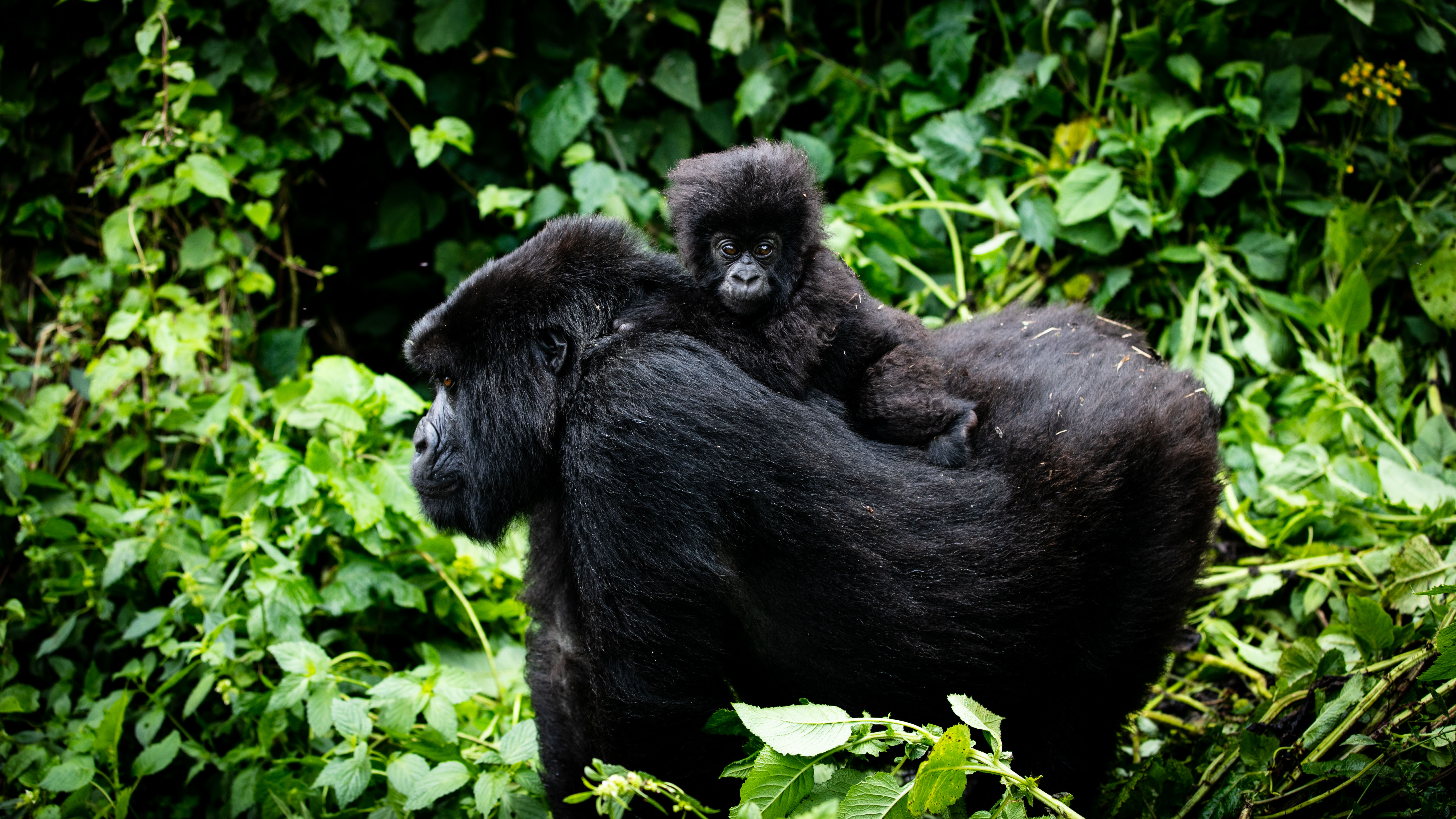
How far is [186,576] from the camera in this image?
3045 mm

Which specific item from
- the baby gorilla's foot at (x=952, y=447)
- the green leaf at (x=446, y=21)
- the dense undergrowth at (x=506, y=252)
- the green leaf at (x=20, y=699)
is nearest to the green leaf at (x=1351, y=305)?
the dense undergrowth at (x=506, y=252)

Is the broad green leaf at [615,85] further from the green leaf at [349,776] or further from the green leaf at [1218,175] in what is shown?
the green leaf at [349,776]

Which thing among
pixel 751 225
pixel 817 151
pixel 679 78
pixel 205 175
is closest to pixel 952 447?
pixel 751 225

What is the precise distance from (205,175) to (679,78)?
2.05m

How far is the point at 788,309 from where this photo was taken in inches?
104

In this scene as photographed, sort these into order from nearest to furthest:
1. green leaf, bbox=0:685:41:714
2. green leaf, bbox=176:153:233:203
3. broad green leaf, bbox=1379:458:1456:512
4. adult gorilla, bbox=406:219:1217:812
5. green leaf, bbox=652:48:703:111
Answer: adult gorilla, bbox=406:219:1217:812, green leaf, bbox=0:685:41:714, broad green leaf, bbox=1379:458:1456:512, green leaf, bbox=176:153:233:203, green leaf, bbox=652:48:703:111

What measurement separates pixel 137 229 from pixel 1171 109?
14.0 ft

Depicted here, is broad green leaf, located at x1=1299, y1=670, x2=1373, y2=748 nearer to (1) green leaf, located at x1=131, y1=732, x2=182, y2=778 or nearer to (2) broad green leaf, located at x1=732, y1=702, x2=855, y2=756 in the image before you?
(2) broad green leaf, located at x1=732, y1=702, x2=855, y2=756

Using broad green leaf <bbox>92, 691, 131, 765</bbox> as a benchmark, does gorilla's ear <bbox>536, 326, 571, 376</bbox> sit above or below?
above

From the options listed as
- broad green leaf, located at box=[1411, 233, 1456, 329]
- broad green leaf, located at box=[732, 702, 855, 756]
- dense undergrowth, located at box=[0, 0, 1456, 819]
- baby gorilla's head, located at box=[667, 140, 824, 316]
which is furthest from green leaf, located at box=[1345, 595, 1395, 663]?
broad green leaf, located at box=[1411, 233, 1456, 329]

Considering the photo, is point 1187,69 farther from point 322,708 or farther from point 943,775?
point 322,708

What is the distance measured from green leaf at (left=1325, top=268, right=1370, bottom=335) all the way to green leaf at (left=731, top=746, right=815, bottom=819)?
297cm

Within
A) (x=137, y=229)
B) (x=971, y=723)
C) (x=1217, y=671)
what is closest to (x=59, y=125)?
(x=137, y=229)

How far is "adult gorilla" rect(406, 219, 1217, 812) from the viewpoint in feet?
7.29
